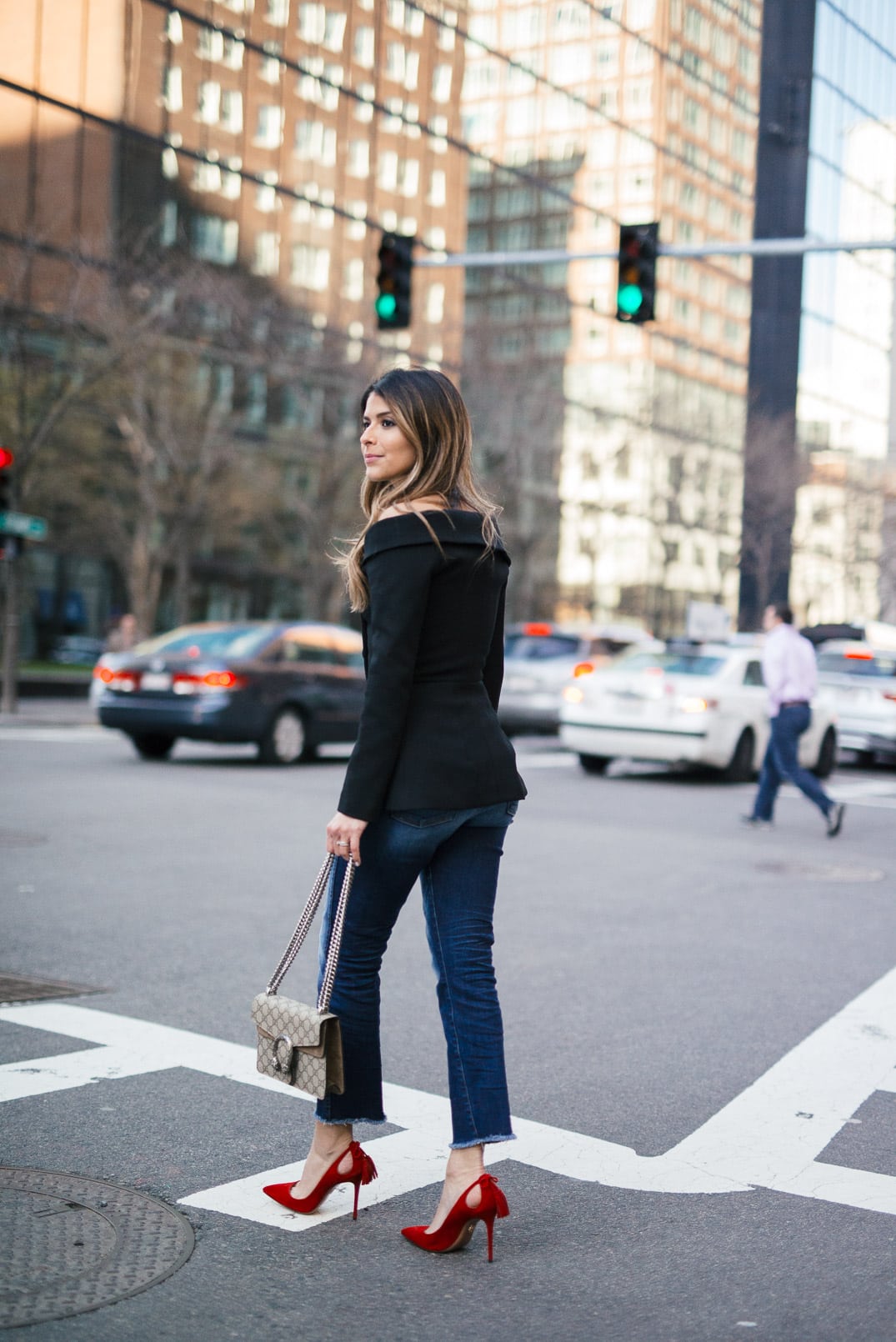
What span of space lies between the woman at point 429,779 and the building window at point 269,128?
42.1 metres

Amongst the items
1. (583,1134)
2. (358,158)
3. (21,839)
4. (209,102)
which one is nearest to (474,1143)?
(583,1134)

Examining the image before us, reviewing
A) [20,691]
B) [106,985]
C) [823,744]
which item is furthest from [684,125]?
[106,985]

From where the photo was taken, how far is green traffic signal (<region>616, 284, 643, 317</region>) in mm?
15023

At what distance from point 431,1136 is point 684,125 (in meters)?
61.1

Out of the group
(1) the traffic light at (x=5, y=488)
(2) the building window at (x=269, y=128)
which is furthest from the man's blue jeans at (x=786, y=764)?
(2) the building window at (x=269, y=128)

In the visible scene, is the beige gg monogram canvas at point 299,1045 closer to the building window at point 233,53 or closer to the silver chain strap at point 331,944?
the silver chain strap at point 331,944

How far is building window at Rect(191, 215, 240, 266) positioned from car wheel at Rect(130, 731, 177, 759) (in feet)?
82.2

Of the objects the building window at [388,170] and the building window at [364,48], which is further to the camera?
the building window at [388,170]

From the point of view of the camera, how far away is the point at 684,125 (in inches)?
2376

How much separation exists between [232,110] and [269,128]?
160 cm

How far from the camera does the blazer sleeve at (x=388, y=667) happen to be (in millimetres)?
3408

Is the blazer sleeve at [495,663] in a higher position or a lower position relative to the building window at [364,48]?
lower

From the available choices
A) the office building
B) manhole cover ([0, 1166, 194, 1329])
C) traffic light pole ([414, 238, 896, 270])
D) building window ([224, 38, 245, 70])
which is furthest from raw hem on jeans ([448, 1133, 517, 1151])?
building window ([224, 38, 245, 70])

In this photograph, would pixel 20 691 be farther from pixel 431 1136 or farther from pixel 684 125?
pixel 684 125
